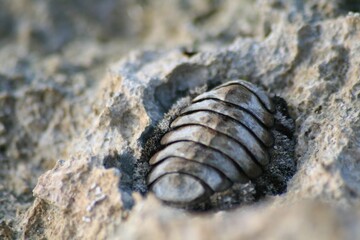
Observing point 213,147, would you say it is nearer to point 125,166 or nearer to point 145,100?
point 125,166

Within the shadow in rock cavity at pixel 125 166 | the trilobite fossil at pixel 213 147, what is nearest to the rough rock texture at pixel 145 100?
the shadow in rock cavity at pixel 125 166

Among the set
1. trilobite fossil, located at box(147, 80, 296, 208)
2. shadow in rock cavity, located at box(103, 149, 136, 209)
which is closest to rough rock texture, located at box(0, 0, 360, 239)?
shadow in rock cavity, located at box(103, 149, 136, 209)

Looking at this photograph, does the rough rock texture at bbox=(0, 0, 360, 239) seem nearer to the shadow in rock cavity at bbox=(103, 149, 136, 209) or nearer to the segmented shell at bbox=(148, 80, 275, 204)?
the shadow in rock cavity at bbox=(103, 149, 136, 209)

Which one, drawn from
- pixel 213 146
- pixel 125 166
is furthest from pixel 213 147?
pixel 125 166

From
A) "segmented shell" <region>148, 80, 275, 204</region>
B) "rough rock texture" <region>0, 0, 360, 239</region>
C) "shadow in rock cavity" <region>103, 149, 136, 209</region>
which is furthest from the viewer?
"shadow in rock cavity" <region>103, 149, 136, 209</region>

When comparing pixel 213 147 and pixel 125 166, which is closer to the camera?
pixel 213 147

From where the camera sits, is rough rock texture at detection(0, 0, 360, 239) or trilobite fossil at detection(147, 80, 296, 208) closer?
rough rock texture at detection(0, 0, 360, 239)

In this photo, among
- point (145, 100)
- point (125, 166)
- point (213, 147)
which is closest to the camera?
point (213, 147)
